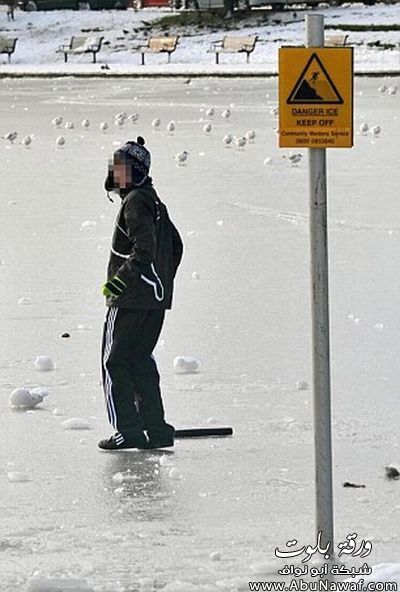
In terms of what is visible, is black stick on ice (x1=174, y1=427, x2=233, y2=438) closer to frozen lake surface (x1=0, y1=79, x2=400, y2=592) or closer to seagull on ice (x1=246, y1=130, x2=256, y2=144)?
frozen lake surface (x1=0, y1=79, x2=400, y2=592)

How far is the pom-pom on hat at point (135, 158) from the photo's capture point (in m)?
6.90

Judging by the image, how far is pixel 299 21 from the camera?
5150 centimetres

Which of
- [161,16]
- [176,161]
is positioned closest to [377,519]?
[176,161]

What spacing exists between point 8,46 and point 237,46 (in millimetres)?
7589

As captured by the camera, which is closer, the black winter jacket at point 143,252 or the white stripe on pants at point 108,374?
the black winter jacket at point 143,252

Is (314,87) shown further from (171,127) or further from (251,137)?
(171,127)

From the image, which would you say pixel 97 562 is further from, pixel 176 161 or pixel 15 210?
pixel 176 161

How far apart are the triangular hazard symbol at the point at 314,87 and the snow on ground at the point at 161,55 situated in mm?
33078

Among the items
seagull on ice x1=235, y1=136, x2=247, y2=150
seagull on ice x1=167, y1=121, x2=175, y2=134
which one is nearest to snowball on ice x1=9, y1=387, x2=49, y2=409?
seagull on ice x1=235, y1=136, x2=247, y2=150

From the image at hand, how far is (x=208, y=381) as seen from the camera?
8328mm

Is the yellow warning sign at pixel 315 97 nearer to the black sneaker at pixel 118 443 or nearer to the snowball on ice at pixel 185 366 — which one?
the black sneaker at pixel 118 443

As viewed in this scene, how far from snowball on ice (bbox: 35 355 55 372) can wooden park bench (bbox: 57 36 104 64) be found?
129 feet

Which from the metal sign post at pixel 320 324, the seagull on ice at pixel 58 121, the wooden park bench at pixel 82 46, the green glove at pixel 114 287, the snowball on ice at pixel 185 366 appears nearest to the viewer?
the metal sign post at pixel 320 324

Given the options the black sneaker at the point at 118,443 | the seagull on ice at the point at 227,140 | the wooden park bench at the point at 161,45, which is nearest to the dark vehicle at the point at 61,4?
the wooden park bench at the point at 161,45
